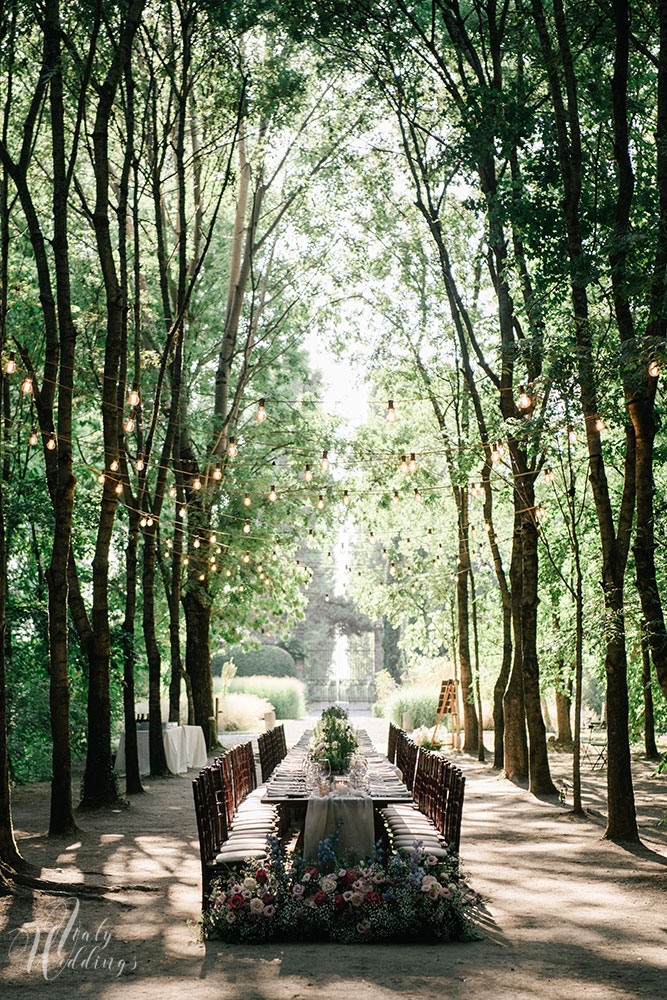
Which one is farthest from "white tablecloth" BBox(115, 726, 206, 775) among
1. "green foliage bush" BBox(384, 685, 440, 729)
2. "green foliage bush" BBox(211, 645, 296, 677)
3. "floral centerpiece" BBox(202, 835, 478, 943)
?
"green foliage bush" BBox(211, 645, 296, 677)

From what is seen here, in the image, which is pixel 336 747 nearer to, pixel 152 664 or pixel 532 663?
pixel 532 663

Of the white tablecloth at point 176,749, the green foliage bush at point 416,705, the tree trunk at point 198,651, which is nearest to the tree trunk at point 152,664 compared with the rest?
the white tablecloth at point 176,749

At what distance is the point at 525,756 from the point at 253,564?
770 cm

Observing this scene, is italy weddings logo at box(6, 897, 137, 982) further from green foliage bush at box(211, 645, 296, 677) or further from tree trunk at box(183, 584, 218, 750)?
green foliage bush at box(211, 645, 296, 677)

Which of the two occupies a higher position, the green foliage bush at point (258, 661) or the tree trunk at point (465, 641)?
the tree trunk at point (465, 641)

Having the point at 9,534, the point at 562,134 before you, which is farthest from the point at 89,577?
the point at 562,134

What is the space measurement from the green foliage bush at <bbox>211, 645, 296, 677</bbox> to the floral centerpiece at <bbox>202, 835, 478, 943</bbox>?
3405 cm

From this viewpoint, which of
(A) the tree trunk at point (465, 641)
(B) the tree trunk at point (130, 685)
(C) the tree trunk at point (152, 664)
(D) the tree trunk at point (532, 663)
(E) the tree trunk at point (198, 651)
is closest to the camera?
(D) the tree trunk at point (532, 663)

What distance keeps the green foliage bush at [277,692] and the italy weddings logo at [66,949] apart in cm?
2725

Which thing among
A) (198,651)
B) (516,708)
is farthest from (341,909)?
(198,651)

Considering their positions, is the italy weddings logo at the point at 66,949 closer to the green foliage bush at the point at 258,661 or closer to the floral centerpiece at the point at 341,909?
the floral centerpiece at the point at 341,909

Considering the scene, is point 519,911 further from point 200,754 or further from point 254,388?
point 254,388

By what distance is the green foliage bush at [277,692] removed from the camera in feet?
111

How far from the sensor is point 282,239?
21141 millimetres
